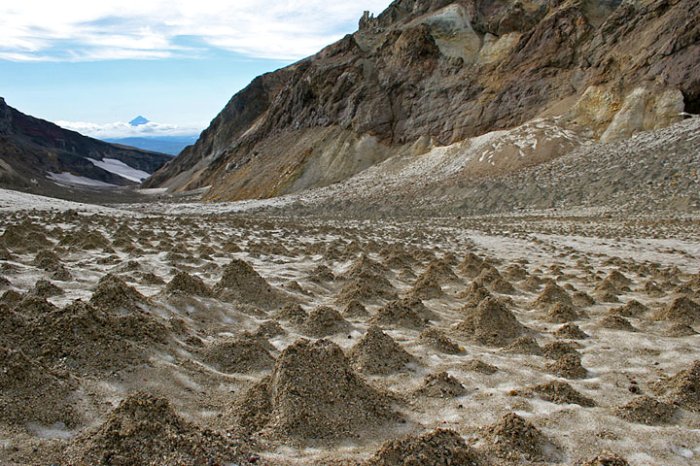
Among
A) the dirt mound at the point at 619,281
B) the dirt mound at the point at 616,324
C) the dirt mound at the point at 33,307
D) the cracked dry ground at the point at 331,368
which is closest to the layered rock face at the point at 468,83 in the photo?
the dirt mound at the point at 619,281

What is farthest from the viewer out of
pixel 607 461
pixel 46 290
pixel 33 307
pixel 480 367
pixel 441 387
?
pixel 46 290

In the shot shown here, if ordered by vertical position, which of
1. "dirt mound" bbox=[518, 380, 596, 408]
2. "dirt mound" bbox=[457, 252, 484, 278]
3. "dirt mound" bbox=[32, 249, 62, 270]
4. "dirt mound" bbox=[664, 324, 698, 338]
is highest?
"dirt mound" bbox=[32, 249, 62, 270]

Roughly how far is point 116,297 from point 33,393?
2.42 metres

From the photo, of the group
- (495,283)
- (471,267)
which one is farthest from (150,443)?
(471,267)

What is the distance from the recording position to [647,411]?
4516mm

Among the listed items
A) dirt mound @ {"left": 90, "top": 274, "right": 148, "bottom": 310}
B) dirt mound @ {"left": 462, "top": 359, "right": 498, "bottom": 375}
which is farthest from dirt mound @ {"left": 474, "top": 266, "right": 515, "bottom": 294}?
dirt mound @ {"left": 90, "top": 274, "right": 148, "bottom": 310}

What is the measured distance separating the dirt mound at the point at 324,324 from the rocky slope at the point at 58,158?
72949 millimetres

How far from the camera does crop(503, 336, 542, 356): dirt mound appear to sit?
252 inches

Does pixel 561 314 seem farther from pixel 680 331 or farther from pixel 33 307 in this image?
pixel 33 307

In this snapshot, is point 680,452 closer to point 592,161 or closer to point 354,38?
point 592,161

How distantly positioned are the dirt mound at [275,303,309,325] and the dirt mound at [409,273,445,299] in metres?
2.61

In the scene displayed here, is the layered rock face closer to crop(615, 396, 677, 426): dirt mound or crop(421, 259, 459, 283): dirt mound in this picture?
crop(421, 259, 459, 283): dirt mound

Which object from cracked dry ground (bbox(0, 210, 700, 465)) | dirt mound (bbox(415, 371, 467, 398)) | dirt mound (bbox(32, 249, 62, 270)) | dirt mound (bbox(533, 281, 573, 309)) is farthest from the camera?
dirt mound (bbox(533, 281, 573, 309))

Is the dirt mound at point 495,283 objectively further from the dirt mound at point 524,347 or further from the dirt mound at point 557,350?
the dirt mound at point 557,350
